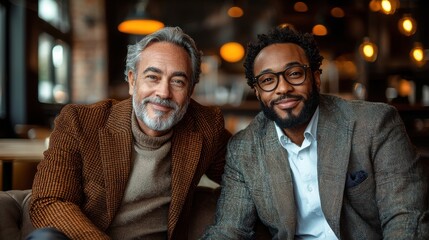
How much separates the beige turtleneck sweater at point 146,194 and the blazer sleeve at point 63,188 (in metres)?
0.20

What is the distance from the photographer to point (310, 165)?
2.15 m

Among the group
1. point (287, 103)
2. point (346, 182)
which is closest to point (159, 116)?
point (287, 103)

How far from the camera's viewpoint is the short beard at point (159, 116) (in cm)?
217

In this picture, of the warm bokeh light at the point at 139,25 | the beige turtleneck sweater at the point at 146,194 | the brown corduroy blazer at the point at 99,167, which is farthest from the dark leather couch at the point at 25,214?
the warm bokeh light at the point at 139,25

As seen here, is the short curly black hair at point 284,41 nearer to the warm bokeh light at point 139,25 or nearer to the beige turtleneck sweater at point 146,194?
the beige turtleneck sweater at point 146,194

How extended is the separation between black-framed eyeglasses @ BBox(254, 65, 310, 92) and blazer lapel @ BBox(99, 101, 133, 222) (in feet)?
1.97

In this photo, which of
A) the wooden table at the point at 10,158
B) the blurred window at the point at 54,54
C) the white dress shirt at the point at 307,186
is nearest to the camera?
the white dress shirt at the point at 307,186

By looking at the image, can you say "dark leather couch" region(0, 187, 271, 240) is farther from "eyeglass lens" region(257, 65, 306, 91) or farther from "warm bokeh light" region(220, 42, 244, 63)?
"warm bokeh light" region(220, 42, 244, 63)

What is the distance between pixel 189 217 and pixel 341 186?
698mm

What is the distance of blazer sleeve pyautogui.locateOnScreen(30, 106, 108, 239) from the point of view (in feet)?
6.26

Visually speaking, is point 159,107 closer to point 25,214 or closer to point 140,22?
point 25,214

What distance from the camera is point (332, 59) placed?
1217cm

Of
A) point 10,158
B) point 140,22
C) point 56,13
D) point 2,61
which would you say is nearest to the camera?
point 10,158

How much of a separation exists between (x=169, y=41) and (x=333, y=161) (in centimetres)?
87
